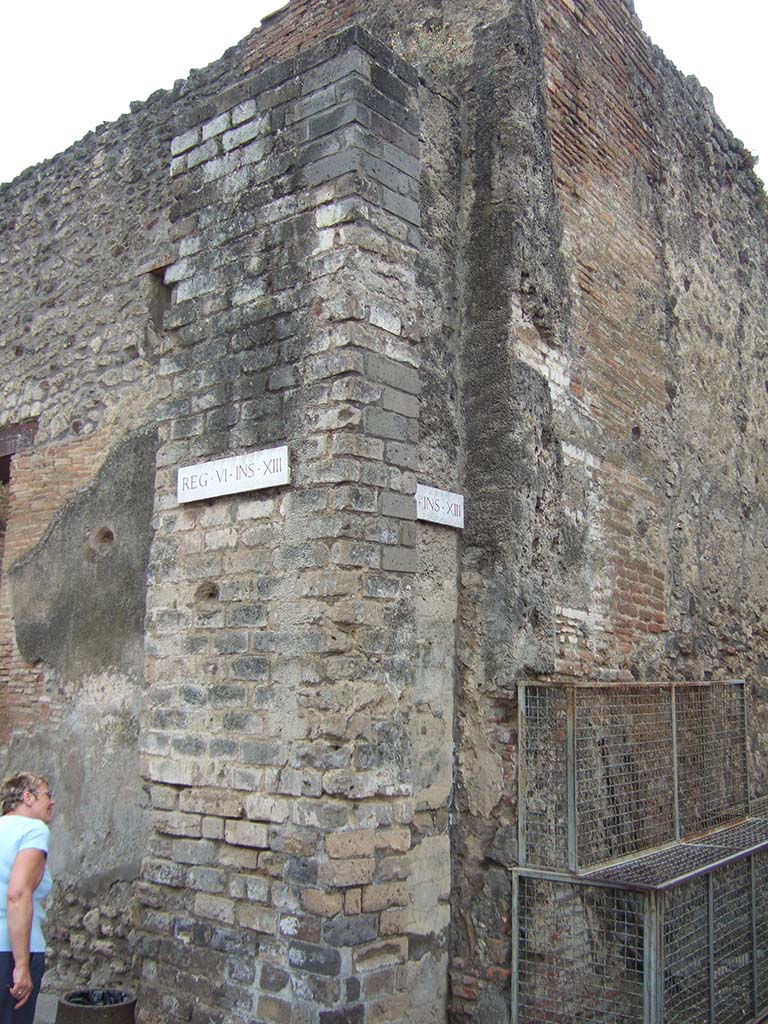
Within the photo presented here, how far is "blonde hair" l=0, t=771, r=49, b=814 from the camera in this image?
4.14 m

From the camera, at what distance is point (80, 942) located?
18.3ft

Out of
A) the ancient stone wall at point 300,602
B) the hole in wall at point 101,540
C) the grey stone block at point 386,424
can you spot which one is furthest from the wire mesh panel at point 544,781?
the hole in wall at point 101,540

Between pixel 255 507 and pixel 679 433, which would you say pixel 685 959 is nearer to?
pixel 255 507

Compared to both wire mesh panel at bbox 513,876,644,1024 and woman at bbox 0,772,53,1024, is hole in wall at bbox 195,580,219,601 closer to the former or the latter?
woman at bbox 0,772,53,1024

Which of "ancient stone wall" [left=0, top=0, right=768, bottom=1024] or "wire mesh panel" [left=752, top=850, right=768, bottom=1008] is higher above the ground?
"ancient stone wall" [left=0, top=0, right=768, bottom=1024]

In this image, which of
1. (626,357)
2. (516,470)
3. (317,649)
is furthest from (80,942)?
(626,357)

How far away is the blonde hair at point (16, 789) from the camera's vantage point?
414 centimetres

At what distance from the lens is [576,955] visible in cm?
470

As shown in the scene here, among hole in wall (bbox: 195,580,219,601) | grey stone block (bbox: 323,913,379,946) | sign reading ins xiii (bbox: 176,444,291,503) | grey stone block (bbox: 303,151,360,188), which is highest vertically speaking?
grey stone block (bbox: 303,151,360,188)

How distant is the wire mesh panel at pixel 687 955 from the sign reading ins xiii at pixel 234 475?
8.81 ft

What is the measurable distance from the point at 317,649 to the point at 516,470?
1458 mm

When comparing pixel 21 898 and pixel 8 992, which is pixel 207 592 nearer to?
pixel 21 898

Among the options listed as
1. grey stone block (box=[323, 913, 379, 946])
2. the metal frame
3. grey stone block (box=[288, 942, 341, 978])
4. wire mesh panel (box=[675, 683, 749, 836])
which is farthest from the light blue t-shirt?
wire mesh panel (box=[675, 683, 749, 836])

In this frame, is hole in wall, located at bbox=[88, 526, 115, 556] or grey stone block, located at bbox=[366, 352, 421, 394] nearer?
grey stone block, located at bbox=[366, 352, 421, 394]
